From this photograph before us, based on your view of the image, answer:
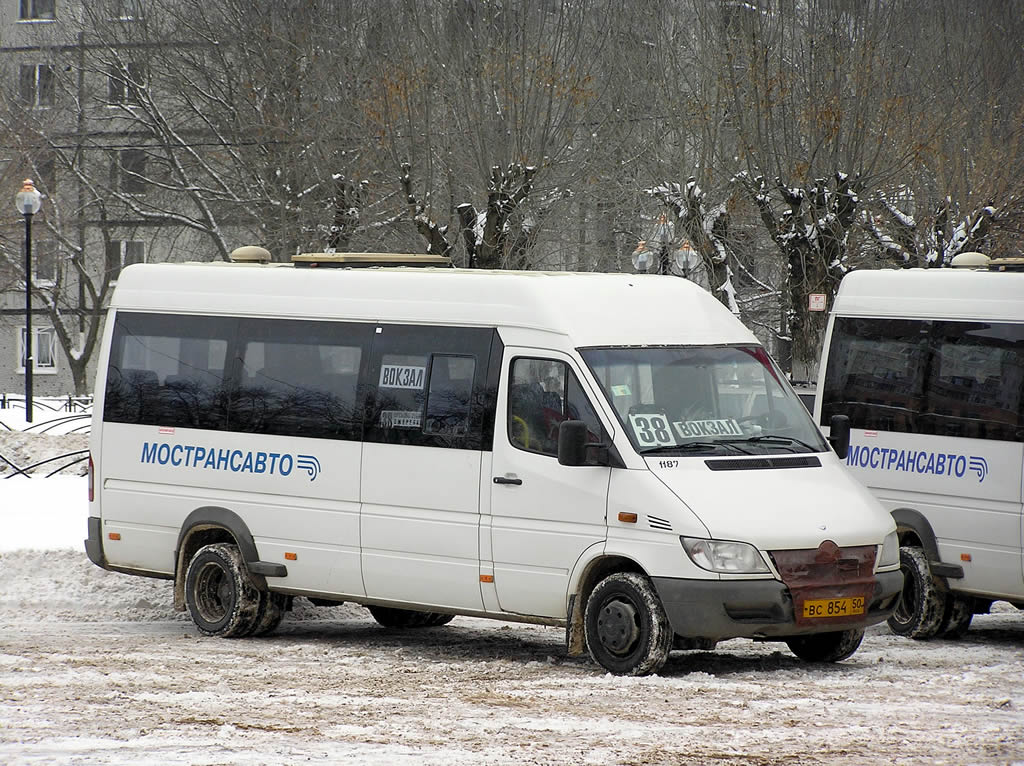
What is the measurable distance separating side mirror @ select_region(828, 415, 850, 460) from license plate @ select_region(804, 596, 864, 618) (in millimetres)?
1227

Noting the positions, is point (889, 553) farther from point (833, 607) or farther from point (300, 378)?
point (300, 378)

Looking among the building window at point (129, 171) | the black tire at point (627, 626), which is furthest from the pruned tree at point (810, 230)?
the building window at point (129, 171)

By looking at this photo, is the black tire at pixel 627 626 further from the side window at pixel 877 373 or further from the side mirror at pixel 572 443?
the side window at pixel 877 373

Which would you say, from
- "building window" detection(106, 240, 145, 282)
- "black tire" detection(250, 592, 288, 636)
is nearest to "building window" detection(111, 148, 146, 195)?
"building window" detection(106, 240, 145, 282)

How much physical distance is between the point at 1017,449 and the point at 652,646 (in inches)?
127

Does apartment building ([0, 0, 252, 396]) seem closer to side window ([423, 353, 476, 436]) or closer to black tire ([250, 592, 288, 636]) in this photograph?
black tire ([250, 592, 288, 636])

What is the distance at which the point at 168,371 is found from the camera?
12.7m

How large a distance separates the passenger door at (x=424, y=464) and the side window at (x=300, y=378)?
0.19 m

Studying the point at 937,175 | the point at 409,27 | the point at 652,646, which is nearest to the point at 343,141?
the point at 409,27

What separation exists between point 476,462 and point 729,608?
203 cm

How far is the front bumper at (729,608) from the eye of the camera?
9727mm

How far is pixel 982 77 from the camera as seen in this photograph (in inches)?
1273

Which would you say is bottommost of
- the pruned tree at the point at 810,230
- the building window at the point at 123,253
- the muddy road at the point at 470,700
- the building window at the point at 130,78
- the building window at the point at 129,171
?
the muddy road at the point at 470,700

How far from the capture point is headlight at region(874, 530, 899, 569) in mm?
10398
